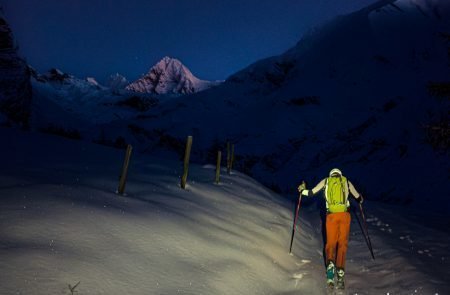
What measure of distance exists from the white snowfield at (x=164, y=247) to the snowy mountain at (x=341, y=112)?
43020mm

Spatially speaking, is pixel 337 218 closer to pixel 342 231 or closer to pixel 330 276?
pixel 342 231

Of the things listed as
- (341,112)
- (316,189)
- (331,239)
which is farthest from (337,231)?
(341,112)

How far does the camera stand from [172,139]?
107250 millimetres

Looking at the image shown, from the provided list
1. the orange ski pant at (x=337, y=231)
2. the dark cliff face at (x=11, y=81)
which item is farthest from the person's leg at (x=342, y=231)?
the dark cliff face at (x=11, y=81)

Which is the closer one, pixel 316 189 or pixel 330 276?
pixel 330 276

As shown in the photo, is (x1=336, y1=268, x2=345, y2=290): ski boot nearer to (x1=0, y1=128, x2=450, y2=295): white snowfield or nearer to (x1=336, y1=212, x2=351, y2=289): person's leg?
(x1=336, y1=212, x2=351, y2=289): person's leg

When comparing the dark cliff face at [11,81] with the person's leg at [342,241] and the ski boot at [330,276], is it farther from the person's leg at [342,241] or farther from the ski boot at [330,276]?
the ski boot at [330,276]

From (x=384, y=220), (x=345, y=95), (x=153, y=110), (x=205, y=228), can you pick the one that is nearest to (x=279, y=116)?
(x=345, y=95)

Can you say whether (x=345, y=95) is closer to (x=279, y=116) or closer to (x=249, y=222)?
(x=279, y=116)

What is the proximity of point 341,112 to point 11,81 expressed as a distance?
74272 mm

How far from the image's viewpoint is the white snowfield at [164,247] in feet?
14.4

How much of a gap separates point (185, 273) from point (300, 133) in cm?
8813

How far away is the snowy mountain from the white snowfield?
1694 inches

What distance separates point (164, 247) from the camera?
→ 590cm
